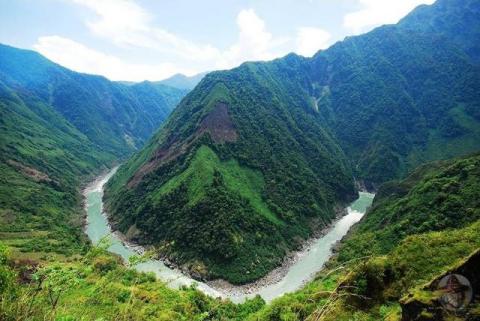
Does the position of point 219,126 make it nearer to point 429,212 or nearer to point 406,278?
point 429,212

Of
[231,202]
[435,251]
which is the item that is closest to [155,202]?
[231,202]

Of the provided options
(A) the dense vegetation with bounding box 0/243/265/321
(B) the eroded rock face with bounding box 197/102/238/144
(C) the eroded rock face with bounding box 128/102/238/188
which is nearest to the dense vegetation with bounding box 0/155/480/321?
(A) the dense vegetation with bounding box 0/243/265/321

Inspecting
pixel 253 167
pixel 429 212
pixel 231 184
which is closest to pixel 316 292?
pixel 429 212

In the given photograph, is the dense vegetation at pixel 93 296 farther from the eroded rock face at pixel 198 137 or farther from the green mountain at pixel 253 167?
the eroded rock face at pixel 198 137

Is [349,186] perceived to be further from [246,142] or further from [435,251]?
[435,251]

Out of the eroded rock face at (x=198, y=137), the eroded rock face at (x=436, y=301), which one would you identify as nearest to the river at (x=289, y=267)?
the eroded rock face at (x=198, y=137)

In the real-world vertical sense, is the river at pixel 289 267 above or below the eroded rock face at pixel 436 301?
below
